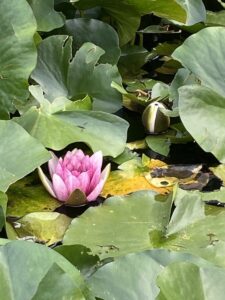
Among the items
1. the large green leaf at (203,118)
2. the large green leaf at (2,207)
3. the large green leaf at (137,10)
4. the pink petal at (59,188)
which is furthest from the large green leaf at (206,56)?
the large green leaf at (2,207)

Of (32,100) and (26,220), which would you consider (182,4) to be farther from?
(26,220)

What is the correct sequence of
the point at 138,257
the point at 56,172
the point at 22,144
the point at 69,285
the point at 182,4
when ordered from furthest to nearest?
the point at 182,4
the point at 56,172
the point at 22,144
the point at 138,257
the point at 69,285

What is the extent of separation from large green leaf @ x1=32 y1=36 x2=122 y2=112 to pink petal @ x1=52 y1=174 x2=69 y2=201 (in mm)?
314

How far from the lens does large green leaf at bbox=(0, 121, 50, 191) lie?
133 cm

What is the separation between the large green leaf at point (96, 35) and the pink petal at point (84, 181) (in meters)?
0.52

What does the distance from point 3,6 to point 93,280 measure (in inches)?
30.0

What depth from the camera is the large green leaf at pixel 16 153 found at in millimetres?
1325

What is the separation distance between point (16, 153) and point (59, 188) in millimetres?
135

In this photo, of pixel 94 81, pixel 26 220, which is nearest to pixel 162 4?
pixel 94 81

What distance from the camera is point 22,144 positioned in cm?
138

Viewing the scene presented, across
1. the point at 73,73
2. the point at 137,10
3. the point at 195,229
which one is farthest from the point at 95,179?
the point at 137,10

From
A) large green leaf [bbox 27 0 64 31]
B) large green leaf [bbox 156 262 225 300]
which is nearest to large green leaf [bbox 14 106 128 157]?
large green leaf [bbox 27 0 64 31]

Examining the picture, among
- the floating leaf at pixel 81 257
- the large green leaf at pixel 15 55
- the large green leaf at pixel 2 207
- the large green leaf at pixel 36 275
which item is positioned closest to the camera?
the large green leaf at pixel 36 275

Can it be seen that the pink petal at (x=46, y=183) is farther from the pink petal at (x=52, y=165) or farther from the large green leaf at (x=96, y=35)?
the large green leaf at (x=96, y=35)
